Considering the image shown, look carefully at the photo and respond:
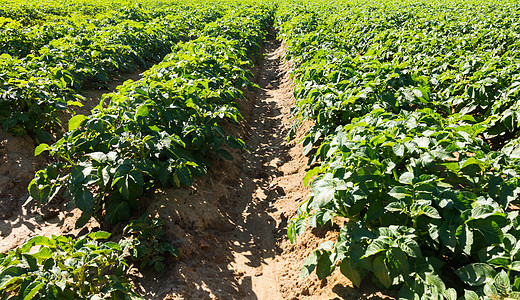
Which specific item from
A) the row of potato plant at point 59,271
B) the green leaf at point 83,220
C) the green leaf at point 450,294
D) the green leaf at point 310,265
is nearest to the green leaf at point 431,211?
the green leaf at point 450,294

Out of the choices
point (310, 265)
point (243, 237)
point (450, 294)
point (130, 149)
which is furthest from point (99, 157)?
point (450, 294)

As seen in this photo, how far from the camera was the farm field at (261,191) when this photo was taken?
85.4 inches

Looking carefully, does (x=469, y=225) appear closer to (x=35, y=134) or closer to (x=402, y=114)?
(x=402, y=114)

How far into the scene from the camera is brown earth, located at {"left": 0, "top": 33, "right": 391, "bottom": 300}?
285 cm

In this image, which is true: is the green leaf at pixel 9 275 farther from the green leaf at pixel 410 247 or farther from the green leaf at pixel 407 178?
the green leaf at pixel 407 178

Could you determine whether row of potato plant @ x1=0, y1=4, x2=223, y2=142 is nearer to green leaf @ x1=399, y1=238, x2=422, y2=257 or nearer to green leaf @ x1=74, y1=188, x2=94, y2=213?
green leaf @ x1=74, y1=188, x2=94, y2=213

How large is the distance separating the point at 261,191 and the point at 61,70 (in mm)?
3645

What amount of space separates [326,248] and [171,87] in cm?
279

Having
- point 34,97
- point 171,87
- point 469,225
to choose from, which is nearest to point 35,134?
point 34,97

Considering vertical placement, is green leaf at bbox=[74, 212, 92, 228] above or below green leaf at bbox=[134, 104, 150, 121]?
below

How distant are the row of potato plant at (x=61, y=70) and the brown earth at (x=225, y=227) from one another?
387mm

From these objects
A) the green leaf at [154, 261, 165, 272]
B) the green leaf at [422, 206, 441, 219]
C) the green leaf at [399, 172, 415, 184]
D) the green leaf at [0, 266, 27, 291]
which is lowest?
the green leaf at [154, 261, 165, 272]

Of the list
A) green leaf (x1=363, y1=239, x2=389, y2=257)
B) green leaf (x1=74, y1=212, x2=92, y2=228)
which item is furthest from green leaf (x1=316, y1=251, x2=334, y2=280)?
green leaf (x1=74, y1=212, x2=92, y2=228)

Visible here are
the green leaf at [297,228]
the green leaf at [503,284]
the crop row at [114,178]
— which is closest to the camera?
the green leaf at [503,284]
